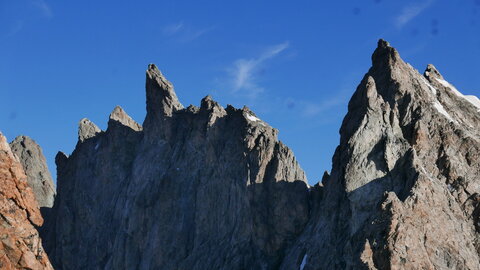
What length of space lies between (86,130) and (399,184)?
2994 inches

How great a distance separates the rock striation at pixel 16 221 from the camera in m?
45.3

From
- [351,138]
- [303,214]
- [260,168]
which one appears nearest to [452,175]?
[351,138]

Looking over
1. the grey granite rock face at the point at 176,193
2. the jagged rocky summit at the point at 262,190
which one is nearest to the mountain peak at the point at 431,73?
the jagged rocky summit at the point at 262,190

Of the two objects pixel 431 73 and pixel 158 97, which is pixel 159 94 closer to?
pixel 158 97

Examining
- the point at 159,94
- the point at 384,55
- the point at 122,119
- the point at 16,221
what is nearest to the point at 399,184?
the point at 384,55

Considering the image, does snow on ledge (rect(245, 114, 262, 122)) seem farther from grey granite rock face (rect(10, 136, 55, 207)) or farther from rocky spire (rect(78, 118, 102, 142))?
grey granite rock face (rect(10, 136, 55, 207))

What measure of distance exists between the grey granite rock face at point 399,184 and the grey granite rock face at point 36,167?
72406 millimetres

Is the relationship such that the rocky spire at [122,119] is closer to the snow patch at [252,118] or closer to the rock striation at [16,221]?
the snow patch at [252,118]

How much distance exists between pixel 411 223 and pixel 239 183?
117 feet

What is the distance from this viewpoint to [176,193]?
114 meters

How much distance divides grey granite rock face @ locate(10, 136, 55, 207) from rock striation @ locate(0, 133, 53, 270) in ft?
338

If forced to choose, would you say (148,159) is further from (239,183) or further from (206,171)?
(239,183)

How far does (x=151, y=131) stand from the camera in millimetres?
124000

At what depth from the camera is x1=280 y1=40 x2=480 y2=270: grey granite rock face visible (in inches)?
2707
